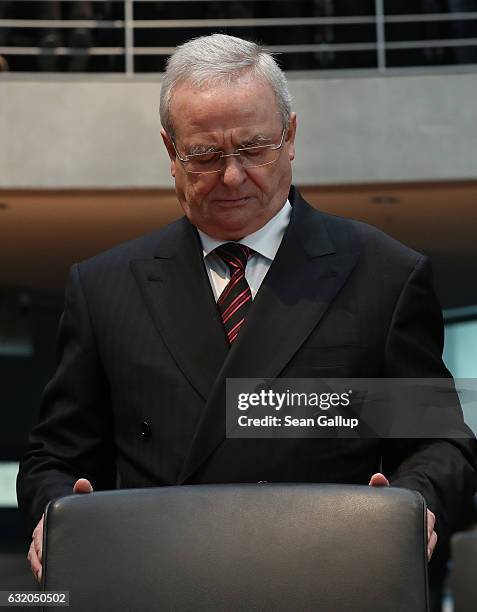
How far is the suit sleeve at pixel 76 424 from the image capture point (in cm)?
172

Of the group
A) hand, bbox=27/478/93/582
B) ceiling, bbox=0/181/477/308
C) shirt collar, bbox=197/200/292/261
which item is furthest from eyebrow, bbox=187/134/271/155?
ceiling, bbox=0/181/477/308

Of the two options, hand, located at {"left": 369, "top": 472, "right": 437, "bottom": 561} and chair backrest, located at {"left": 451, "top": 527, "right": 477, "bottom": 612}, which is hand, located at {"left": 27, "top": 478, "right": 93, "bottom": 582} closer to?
hand, located at {"left": 369, "top": 472, "right": 437, "bottom": 561}

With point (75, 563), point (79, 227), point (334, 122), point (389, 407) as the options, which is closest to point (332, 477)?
point (389, 407)

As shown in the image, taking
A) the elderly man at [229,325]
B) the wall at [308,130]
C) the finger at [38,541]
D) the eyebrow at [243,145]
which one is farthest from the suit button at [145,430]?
the wall at [308,130]

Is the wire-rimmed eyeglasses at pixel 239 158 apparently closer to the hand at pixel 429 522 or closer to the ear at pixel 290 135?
the ear at pixel 290 135

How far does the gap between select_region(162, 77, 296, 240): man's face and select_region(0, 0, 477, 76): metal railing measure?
4.53 metres

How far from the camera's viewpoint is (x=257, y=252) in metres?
1.75

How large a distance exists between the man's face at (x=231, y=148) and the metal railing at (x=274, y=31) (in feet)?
14.9

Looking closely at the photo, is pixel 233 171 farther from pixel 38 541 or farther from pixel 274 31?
pixel 274 31

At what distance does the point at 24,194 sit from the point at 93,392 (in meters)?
4.95

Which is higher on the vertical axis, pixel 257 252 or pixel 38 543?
pixel 257 252

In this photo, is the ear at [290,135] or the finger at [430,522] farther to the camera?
the ear at [290,135]

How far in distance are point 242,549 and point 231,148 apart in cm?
58

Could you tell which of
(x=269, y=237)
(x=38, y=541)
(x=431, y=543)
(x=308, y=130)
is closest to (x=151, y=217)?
(x=308, y=130)
